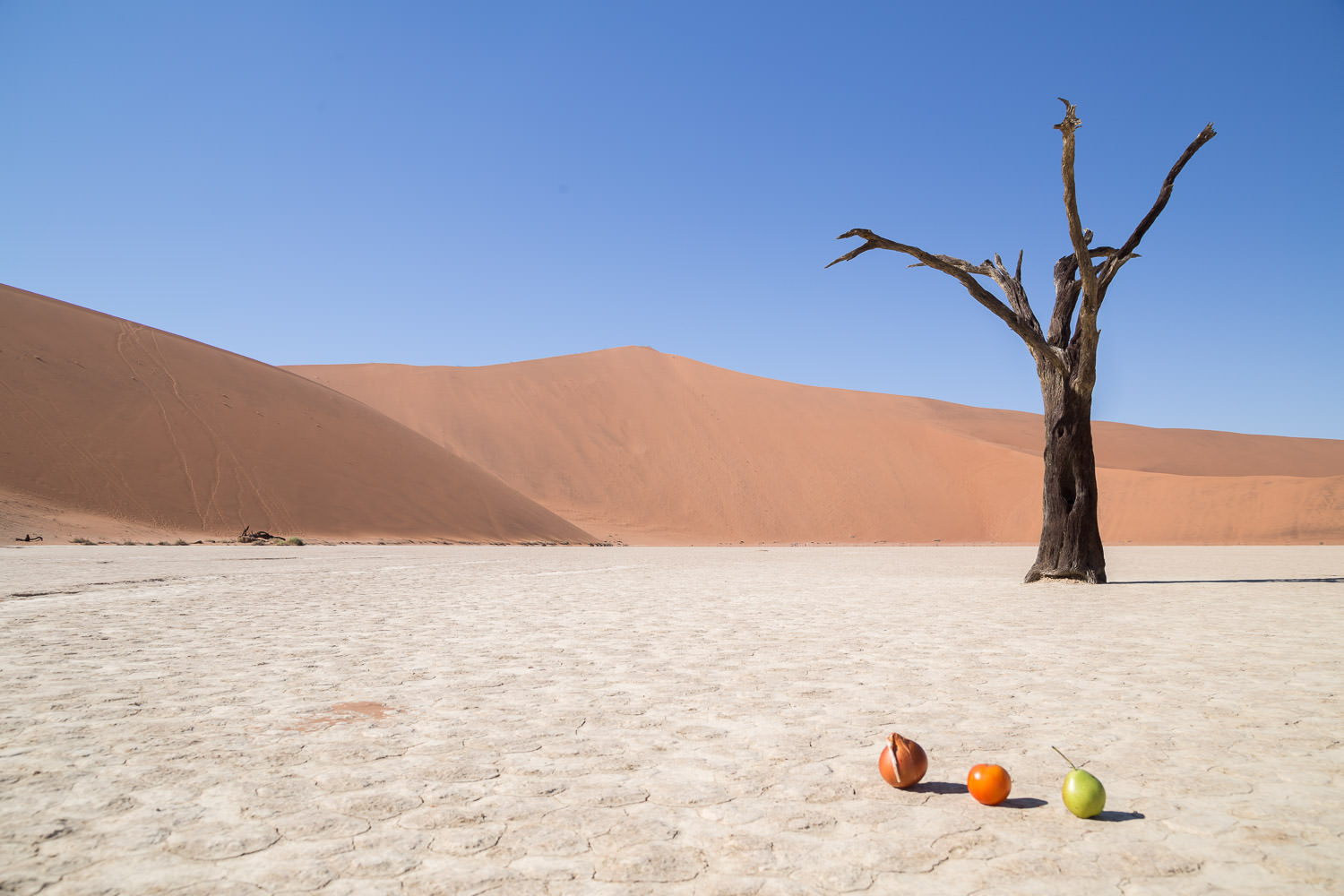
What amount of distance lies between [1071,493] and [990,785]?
12.0 meters

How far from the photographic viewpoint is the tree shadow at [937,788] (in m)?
3.28

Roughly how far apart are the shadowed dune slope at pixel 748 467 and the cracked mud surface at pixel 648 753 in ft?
116

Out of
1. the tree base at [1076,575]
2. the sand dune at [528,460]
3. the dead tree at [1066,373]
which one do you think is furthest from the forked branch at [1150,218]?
the sand dune at [528,460]

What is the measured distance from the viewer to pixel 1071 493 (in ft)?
45.5

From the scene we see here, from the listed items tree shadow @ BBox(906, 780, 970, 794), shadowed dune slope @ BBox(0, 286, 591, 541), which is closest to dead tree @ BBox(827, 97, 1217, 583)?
tree shadow @ BBox(906, 780, 970, 794)

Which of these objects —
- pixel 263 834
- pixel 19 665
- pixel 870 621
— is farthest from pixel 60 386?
pixel 263 834

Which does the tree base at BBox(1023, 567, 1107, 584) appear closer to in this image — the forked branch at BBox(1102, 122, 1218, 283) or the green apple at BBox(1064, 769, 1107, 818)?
the forked branch at BBox(1102, 122, 1218, 283)

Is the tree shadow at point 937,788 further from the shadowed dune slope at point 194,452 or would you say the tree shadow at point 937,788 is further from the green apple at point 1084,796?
the shadowed dune slope at point 194,452

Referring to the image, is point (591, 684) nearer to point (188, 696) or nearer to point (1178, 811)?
point (188, 696)

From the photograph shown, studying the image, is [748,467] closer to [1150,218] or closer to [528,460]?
[528,460]

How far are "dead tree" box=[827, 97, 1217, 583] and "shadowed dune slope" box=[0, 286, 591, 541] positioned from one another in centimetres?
2286

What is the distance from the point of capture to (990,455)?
54000 millimetres

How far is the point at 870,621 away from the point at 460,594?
5.43 meters

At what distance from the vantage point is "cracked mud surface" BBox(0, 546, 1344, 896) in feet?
8.45
